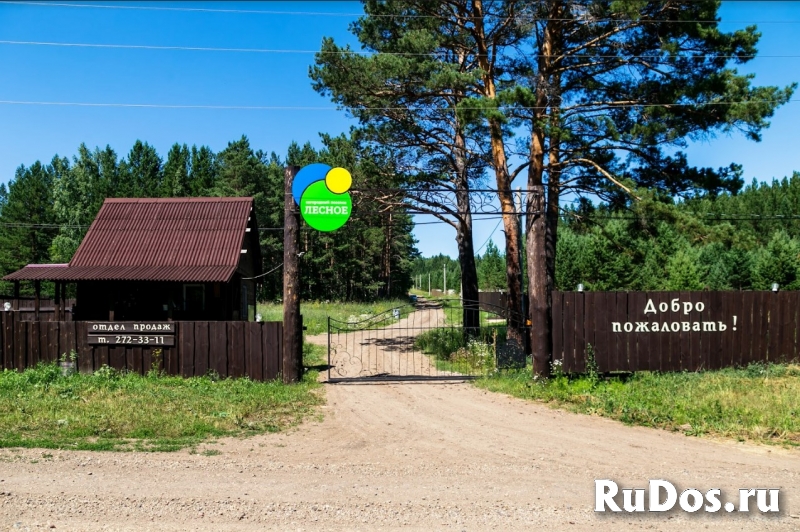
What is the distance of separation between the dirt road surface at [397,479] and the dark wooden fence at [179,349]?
4.03 metres

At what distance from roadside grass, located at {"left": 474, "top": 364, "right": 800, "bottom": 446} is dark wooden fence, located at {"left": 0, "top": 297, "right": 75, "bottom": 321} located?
733 inches

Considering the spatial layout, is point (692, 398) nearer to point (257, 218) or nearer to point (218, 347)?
point (218, 347)

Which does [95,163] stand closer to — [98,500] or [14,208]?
[14,208]

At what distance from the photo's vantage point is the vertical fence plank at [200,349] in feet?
45.6

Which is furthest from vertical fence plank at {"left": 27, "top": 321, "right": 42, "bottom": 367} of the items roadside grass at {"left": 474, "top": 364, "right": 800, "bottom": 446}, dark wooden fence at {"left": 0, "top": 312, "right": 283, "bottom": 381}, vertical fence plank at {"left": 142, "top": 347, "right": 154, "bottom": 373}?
roadside grass at {"left": 474, "top": 364, "right": 800, "bottom": 446}

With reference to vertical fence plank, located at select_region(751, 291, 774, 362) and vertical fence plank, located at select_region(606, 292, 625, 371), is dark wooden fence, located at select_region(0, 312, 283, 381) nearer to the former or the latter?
vertical fence plank, located at select_region(606, 292, 625, 371)

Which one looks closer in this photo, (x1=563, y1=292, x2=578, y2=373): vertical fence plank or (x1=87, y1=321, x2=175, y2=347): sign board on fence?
(x1=563, y1=292, x2=578, y2=373): vertical fence plank

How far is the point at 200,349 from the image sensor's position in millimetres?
13922

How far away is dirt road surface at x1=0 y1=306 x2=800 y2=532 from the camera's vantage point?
216 inches

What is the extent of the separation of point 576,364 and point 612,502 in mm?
7692

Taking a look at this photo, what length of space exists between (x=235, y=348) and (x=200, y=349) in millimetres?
812

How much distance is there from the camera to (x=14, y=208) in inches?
2448

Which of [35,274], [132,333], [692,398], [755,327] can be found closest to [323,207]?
[132,333]

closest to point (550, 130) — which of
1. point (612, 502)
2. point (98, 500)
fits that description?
point (612, 502)
